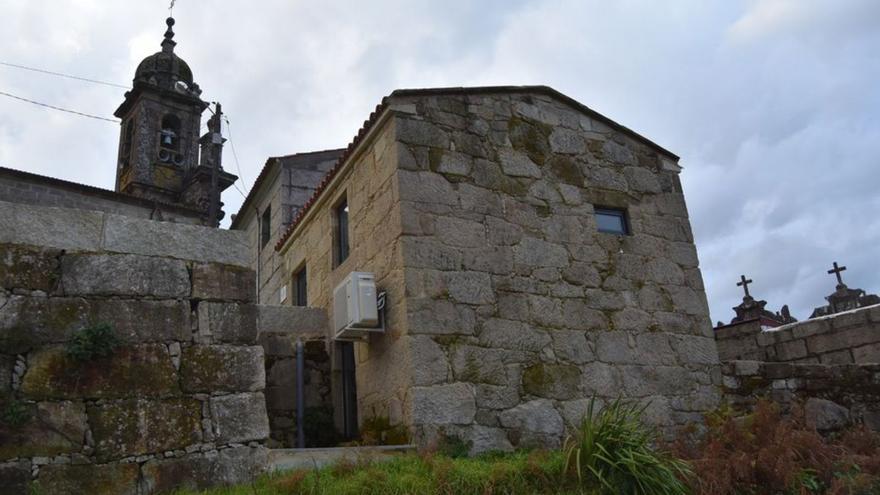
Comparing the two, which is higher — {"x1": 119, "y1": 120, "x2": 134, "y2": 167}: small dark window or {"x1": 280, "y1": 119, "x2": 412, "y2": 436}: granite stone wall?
{"x1": 119, "y1": 120, "x2": 134, "y2": 167}: small dark window

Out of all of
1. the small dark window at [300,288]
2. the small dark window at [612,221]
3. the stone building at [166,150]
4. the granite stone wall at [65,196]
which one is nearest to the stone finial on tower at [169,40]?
the stone building at [166,150]

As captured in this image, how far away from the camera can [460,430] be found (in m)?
6.17

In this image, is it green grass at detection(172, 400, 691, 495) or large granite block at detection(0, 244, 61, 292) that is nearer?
large granite block at detection(0, 244, 61, 292)

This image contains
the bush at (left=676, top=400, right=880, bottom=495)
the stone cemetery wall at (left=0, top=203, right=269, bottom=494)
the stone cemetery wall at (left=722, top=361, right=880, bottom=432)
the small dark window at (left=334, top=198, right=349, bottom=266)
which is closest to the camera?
the stone cemetery wall at (left=0, top=203, right=269, bottom=494)

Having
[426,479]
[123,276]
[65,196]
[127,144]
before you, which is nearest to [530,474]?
[426,479]

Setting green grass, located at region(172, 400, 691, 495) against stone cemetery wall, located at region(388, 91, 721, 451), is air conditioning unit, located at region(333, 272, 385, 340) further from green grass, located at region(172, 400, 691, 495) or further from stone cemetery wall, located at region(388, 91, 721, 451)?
green grass, located at region(172, 400, 691, 495)

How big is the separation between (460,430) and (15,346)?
3499 mm

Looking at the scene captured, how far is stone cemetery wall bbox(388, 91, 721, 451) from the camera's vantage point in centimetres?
645

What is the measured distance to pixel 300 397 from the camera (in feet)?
24.1

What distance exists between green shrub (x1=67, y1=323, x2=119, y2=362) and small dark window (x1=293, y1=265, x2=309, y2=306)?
561 cm

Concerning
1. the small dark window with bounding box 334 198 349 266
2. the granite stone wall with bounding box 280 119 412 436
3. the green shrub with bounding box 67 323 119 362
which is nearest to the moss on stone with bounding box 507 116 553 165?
the granite stone wall with bounding box 280 119 412 436

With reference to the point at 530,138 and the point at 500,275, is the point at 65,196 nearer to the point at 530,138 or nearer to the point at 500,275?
the point at 530,138

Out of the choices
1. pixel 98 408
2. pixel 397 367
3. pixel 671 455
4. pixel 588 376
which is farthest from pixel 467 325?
pixel 98 408

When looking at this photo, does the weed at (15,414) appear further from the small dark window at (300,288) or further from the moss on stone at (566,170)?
the small dark window at (300,288)
